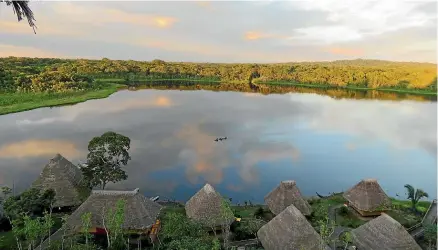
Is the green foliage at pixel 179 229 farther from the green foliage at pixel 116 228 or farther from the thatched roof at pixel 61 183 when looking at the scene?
the thatched roof at pixel 61 183

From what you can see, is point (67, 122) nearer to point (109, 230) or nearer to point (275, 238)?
point (109, 230)

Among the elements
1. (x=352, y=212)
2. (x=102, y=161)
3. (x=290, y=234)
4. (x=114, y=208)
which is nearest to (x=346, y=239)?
(x=290, y=234)

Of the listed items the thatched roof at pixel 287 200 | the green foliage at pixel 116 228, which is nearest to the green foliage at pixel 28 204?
the green foliage at pixel 116 228

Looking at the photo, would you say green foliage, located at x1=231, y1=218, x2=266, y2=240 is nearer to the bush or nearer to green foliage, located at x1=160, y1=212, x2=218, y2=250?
green foliage, located at x1=160, y1=212, x2=218, y2=250

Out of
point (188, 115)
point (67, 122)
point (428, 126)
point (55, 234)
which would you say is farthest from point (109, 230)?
point (428, 126)

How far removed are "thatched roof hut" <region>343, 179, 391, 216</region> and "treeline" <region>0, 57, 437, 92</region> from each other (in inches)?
2156

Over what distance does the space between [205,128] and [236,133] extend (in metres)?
4.07

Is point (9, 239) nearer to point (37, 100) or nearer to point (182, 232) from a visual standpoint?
point (182, 232)

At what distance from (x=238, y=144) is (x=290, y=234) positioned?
67.8 feet

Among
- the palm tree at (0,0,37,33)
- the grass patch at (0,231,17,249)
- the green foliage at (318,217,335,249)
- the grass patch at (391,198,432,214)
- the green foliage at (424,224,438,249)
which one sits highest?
the palm tree at (0,0,37,33)

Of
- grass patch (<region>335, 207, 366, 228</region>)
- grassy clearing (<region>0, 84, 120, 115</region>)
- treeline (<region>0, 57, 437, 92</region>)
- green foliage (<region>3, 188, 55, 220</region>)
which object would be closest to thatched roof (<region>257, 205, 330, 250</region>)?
grass patch (<region>335, 207, 366, 228</region>)

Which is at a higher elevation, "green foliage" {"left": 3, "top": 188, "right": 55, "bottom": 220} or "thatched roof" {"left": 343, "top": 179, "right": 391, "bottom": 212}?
"green foliage" {"left": 3, "top": 188, "right": 55, "bottom": 220}

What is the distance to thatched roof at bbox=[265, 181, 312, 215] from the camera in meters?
19.3

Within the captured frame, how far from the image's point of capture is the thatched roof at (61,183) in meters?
19.1
